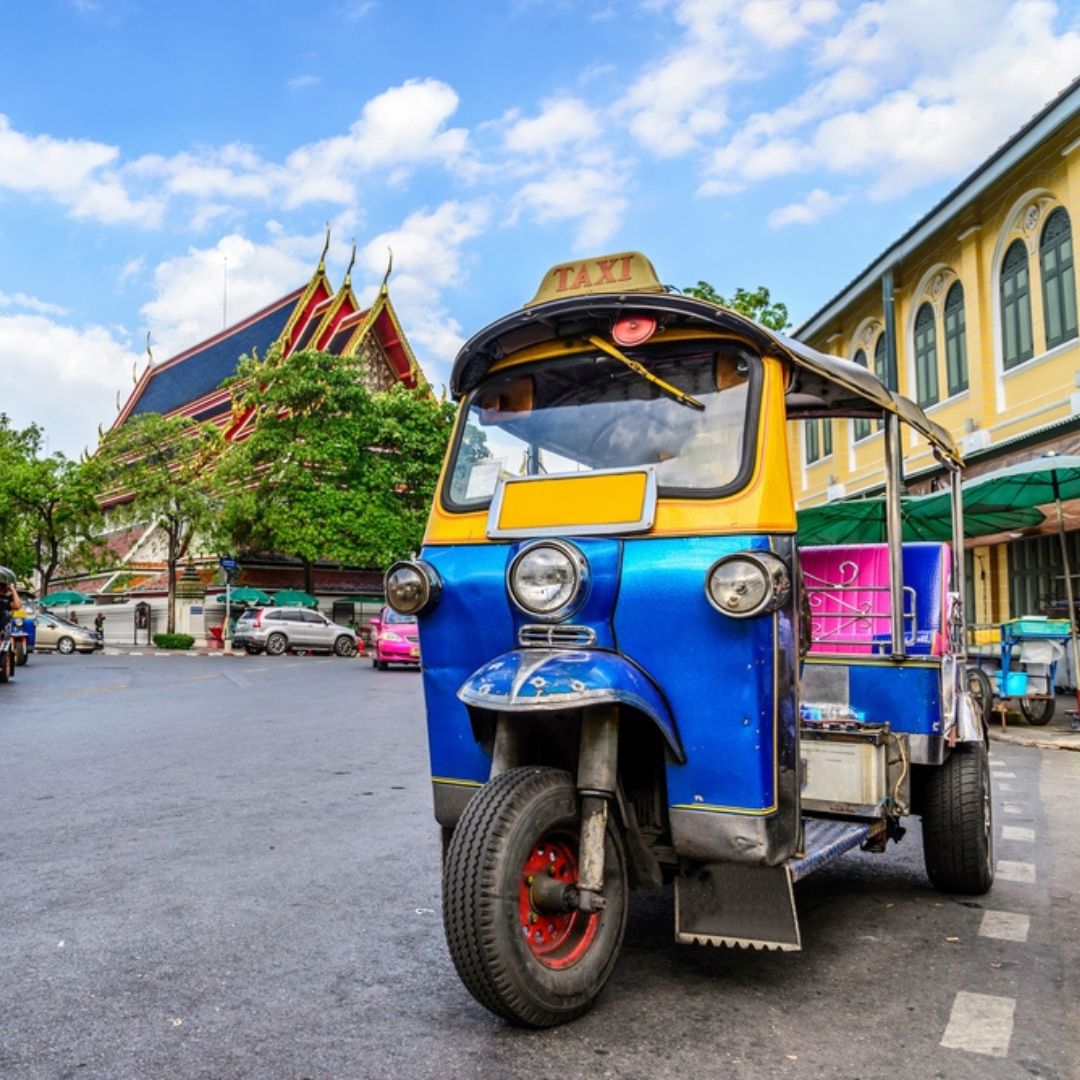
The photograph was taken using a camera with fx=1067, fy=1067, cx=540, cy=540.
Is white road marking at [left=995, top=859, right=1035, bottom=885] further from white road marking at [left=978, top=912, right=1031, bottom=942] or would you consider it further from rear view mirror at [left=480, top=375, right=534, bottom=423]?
rear view mirror at [left=480, top=375, right=534, bottom=423]

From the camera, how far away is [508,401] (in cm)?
405

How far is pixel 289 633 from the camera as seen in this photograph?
29.8 m

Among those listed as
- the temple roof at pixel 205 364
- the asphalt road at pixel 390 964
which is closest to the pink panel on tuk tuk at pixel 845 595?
the asphalt road at pixel 390 964

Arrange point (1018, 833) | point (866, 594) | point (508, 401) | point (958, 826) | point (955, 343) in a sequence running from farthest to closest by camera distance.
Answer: point (955, 343), point (1018, 833), point (866, 594), point (958, 826), point (508, 401)

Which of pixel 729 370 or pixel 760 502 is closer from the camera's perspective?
pixel 760 502

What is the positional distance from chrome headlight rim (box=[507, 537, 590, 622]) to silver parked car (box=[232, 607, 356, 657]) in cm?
2732

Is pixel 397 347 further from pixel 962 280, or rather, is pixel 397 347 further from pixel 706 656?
pixel 706 656

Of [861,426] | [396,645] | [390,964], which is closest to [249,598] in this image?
[396,645]

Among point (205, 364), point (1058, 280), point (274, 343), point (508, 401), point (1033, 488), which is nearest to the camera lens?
point (508, 401)

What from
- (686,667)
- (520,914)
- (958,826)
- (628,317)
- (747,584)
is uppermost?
(628,317)

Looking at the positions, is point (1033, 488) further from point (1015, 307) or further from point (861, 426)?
point (861, 426)

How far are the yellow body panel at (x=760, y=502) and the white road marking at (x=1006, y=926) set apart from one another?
6.50ft

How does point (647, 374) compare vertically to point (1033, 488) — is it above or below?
below

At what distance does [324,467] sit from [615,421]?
31.1 m
